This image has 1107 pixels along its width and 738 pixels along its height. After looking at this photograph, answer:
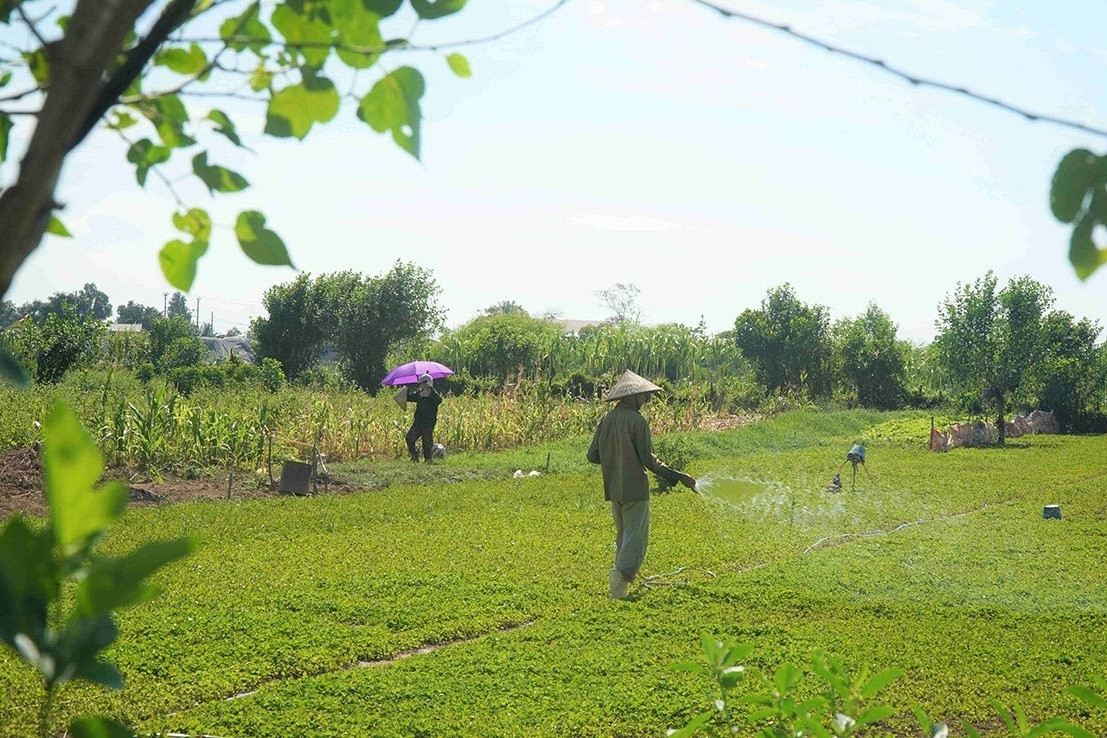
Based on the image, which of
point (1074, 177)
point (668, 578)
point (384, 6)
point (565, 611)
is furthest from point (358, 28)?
point (668, 578)

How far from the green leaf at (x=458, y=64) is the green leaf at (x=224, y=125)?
11.0 inches

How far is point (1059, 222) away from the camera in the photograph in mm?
879

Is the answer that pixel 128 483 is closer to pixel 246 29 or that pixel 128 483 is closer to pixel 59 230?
pixel 59 230

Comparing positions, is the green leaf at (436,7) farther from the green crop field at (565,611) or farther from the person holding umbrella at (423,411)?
the person holding umbrella at (423,411)

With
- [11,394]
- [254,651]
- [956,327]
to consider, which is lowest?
[254,651]

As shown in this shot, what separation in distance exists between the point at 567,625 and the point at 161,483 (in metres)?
7.73

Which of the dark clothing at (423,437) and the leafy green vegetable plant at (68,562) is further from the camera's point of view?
the dark clothing at (423,437)

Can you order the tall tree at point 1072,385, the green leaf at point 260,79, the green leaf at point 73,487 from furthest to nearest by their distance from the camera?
the tall tree at point 1072,385
the green leaf at point 260,79
the green leaf at point 73,487

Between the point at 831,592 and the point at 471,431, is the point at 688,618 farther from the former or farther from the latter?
the point at 471,431

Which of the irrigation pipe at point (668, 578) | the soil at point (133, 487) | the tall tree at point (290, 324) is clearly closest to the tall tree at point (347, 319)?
the tall tree at point (290, 324)

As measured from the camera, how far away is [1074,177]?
0.87 metres

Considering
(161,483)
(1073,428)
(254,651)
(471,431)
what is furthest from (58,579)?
(1073,428)

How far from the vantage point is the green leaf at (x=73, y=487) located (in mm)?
517

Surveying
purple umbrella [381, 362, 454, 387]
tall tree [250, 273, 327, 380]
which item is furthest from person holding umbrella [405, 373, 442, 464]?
tall tree [250, 273, 327, 380]
